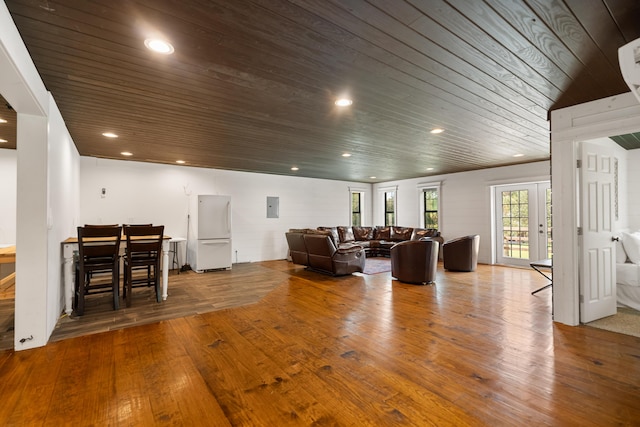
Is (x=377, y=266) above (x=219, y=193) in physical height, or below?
below

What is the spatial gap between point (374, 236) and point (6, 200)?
819 cm

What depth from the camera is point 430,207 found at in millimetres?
8844

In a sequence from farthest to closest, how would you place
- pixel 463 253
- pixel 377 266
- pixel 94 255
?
pixel 377 266, pixel 463 253, pixel 94 255

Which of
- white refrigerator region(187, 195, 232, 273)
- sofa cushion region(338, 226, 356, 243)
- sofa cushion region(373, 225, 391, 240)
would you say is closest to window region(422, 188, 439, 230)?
sofa cushion region(373, 225, 391, 240)

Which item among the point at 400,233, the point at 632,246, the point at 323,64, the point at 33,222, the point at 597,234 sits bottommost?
the point at 400,233

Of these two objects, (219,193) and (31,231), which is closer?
(31,231)

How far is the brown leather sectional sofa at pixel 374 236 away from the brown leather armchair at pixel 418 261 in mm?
3013

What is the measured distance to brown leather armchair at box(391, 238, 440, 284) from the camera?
520cm

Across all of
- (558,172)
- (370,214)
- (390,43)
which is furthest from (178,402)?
(370,214)

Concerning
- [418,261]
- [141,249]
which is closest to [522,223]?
[418,261]

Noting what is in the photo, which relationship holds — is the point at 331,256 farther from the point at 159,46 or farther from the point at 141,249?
the point at 159,46

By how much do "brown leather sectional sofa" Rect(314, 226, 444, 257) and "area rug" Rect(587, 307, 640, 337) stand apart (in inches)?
192

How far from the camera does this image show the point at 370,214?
Answer: 10.4m

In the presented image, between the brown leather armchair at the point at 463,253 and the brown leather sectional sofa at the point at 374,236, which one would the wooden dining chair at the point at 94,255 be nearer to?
the brown leather sectional sofa at the point at 374,236
